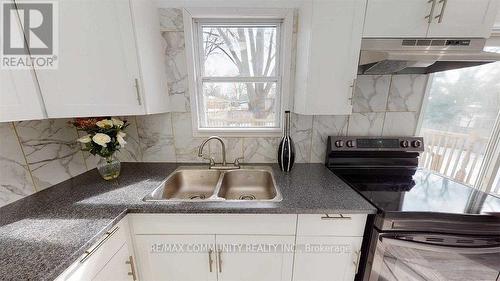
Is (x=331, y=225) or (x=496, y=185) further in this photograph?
(x=496, y=185)

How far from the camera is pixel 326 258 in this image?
3.36 ft

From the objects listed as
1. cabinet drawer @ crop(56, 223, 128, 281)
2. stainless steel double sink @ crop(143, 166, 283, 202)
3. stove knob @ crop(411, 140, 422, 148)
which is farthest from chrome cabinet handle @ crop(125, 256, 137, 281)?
stove knob @ crop(411, 140, 422, 148)

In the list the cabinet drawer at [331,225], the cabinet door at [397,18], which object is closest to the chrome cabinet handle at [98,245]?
the cabinet drawer at [331,225]

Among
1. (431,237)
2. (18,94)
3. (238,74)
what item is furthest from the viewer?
(238,74)

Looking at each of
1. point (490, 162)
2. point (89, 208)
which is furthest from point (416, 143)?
point (89, 208)

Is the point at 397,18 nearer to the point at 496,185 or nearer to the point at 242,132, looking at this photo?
the point at 242,132

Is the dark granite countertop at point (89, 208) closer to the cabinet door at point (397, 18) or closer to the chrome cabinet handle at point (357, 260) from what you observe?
the chrome cabinet handle at point (357, 260)

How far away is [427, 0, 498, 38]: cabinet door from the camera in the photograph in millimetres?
984

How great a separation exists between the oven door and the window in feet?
3.27

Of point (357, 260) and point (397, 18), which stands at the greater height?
point (397, 18)

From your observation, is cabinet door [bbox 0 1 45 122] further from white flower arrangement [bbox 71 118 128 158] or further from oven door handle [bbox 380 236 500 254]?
oven door handle [bbox 380 236 500 254]

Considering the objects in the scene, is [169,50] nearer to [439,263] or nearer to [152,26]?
[152,26]

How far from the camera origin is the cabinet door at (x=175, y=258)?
3.32 ft

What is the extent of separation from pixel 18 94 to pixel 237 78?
117 centimetres
